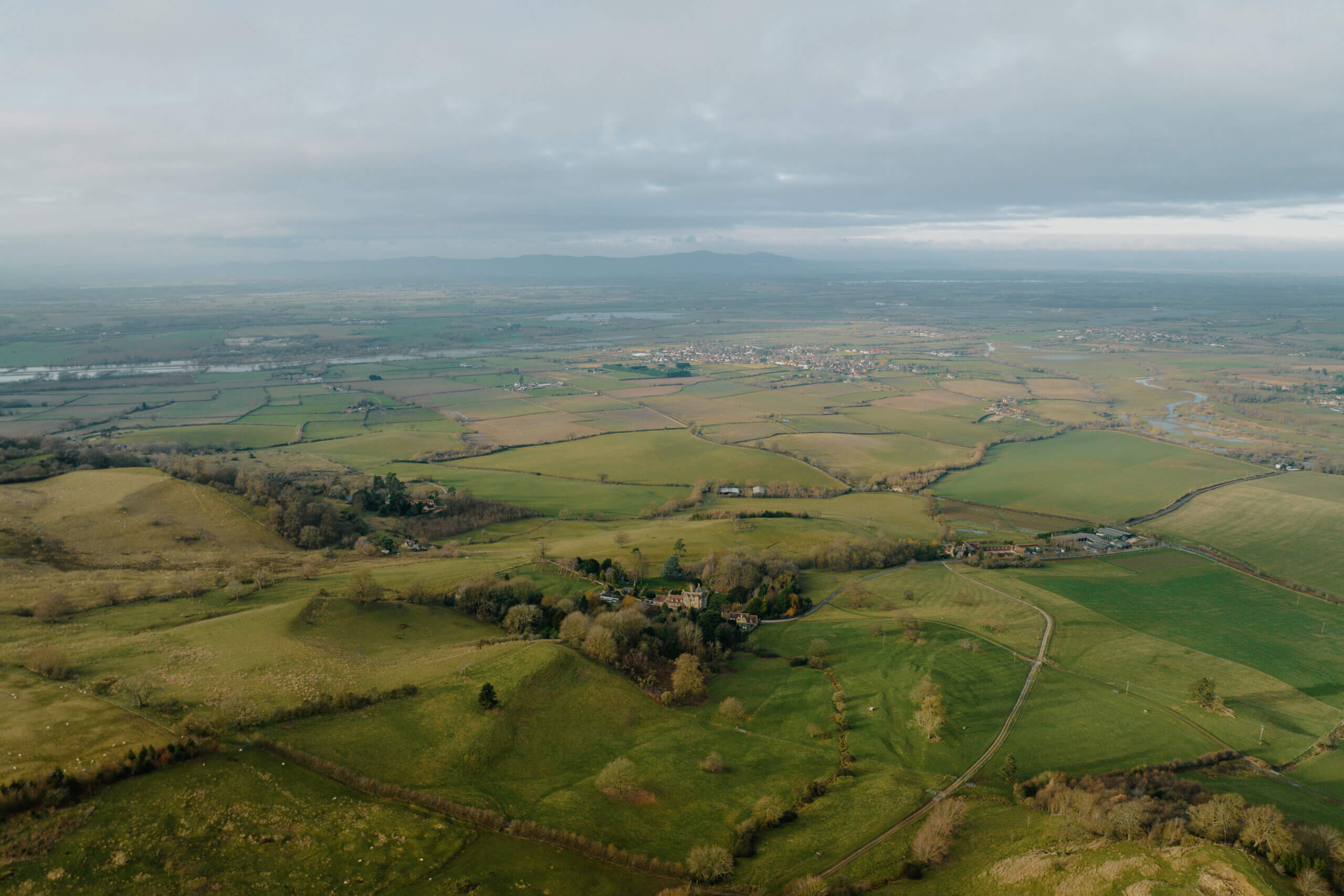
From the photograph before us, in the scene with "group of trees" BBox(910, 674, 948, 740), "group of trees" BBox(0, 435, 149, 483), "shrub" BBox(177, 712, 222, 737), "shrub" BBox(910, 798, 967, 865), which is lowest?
"group of trees" BBox(910, 674, 948, 740)

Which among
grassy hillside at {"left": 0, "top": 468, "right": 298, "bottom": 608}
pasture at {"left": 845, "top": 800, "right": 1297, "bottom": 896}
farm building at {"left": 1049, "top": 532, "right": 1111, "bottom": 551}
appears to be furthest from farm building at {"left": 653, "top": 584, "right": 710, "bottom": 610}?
farm building at {"left": 1049, "top": 532, "right": 1111, "bottom": 551}

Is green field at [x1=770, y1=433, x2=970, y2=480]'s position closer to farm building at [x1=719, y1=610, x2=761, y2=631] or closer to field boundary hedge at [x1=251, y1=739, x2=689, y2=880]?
farm building at [x1=719, y1=610, x2=761, y2=631]

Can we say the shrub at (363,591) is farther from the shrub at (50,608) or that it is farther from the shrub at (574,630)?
the shrub at (50,608)

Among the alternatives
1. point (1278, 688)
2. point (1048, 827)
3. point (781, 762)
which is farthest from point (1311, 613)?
point (781, 762)

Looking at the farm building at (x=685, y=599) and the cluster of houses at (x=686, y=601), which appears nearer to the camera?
the cluster of houses at (x=686, y=601)

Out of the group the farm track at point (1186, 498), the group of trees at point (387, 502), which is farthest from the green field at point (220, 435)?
the farm track at point (1186, 498)

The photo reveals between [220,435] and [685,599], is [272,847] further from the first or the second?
[220,435]

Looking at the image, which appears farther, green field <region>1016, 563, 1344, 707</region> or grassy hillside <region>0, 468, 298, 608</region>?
green field <region>1016, 563, 1344, 707</region>
